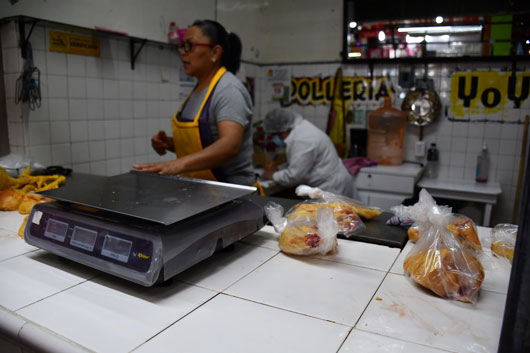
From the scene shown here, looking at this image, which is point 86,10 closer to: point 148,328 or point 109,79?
point 109,79

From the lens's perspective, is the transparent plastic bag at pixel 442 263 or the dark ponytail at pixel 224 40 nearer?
the transparent plastic bag at pixel 442 263

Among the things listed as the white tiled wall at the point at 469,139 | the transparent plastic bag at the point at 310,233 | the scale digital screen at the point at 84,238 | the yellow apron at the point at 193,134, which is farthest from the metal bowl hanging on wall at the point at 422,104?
the scale digital screen at the point at 84,238

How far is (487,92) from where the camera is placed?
11.9 ft

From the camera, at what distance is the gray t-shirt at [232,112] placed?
1.98 meters

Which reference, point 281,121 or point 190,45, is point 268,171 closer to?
point 281,121

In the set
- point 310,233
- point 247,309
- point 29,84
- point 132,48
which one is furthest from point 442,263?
point 132,48

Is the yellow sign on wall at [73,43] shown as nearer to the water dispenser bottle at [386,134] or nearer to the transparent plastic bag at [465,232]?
the transparent plastic bag at [465,232]

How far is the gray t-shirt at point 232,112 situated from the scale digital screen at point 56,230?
3.27ft

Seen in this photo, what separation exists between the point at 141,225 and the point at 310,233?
0.48 metres

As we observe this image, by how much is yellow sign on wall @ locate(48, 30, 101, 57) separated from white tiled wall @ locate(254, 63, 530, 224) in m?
2.52

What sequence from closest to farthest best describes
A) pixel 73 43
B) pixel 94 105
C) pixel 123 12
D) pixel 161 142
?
pixel 161 142
pixel 73 43
pixel 94 105
pixel 123 12

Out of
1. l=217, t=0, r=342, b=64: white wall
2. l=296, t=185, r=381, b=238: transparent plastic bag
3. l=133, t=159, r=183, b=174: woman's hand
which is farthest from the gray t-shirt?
l=217, t=0, r=342, b=64: white wall

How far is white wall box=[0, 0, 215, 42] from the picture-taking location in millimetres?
2348

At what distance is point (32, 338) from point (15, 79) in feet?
6.71
